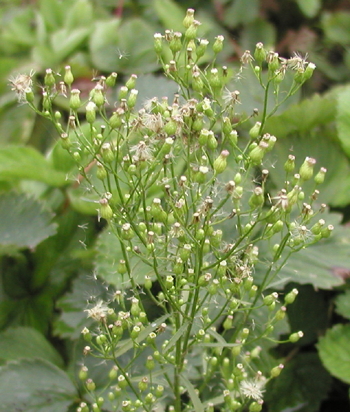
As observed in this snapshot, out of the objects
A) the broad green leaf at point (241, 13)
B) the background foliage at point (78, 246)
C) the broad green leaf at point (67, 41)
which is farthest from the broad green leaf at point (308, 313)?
the broad green leaf at point (241, 13)

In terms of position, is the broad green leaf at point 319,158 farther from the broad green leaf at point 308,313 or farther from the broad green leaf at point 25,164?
the broad green leaf at point 25,164

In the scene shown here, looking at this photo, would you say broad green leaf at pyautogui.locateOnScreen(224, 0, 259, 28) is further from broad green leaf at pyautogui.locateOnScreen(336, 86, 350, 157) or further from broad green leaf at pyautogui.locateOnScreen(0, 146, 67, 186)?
broad green leaf at pyautogui.locateOnScreen(0, 146, 67, 186)

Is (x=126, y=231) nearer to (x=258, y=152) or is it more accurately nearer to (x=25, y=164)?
(x=258, y=152)

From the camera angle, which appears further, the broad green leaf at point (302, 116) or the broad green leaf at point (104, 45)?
the broad green leaf at point (104, 45)

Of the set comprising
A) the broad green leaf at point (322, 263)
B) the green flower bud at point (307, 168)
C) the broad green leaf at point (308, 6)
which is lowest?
the broad green leaf at point (322, 263)

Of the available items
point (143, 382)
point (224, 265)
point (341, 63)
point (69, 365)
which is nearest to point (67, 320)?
point (69, 365)

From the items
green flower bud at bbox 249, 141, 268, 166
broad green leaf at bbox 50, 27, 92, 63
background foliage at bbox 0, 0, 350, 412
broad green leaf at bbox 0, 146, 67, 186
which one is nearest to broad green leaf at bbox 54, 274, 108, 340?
background foliage at bbox 0, 0, 350, 412

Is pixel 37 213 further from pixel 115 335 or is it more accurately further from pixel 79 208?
pixel 115 335

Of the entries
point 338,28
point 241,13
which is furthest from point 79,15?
point 338,28
